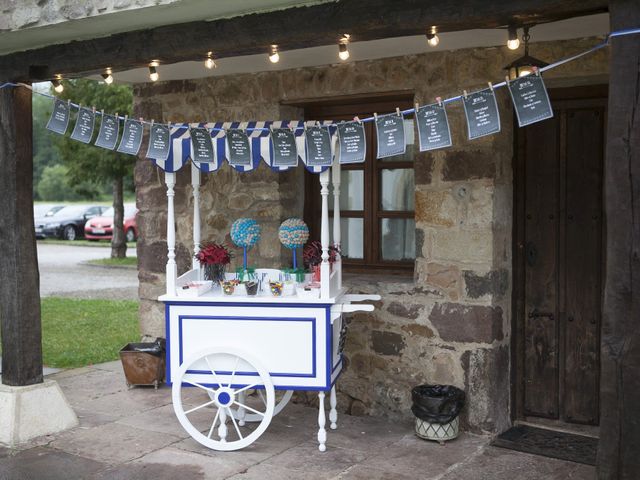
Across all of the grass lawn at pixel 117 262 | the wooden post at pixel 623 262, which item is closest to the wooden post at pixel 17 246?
the wooden post at pixel 623 262

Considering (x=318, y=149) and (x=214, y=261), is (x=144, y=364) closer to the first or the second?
(x=214, y=261)

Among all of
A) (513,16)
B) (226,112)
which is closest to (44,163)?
(226,112)

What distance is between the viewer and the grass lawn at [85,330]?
8.43m

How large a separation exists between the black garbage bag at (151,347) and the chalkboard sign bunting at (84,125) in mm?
2016

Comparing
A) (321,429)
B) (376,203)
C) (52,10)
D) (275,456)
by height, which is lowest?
(275,456)

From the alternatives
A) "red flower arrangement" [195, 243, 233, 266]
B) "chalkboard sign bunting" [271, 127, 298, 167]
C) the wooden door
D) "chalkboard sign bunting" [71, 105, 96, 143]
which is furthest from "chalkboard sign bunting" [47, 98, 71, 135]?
the wooden door

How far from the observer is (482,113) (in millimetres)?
4086

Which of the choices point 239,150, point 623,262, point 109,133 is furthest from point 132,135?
point 623,262

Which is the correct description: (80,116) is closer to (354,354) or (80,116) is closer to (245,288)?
(245,288)

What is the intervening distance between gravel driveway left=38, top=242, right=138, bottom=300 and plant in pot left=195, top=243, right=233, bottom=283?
7.82m

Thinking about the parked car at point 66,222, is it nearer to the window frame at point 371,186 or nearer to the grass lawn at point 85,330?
the grass lawn at point 85,330

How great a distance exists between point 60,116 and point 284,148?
161 centimetres

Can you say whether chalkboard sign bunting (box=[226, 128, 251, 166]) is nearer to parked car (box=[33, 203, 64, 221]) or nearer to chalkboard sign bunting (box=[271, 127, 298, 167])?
chalkboard sign bunting (box=[271, 127, 298, 167])

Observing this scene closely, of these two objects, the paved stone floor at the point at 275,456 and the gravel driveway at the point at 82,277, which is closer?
the paved stone floor at the point at 275,456
